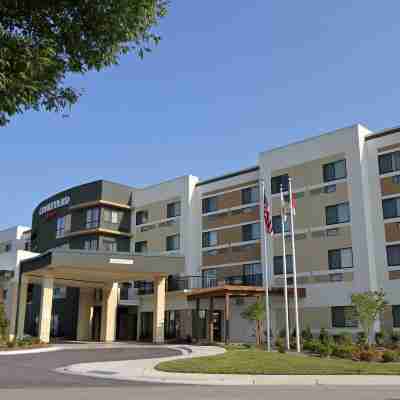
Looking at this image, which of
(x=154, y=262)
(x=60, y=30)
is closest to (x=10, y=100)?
(x=60, y=30)

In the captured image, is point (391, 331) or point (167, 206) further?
point (167, 206)

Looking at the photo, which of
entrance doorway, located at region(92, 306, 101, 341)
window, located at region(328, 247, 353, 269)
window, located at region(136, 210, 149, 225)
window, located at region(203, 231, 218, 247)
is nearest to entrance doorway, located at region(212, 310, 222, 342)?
window, located at region(203, 231, 218, 247)

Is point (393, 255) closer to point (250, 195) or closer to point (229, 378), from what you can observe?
point (250, 195)

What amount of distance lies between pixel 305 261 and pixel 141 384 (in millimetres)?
25983

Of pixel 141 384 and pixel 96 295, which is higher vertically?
pixel 96 295

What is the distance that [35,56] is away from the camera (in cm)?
919

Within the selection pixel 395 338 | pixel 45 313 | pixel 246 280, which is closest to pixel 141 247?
pixel 246 280

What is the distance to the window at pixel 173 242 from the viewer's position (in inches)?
2016

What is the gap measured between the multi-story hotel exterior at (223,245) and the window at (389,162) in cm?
8

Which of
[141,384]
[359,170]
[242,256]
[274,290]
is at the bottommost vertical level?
[141,384]

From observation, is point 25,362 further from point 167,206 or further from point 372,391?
point 167,206

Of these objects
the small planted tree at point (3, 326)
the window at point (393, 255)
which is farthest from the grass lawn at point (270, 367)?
the small planted tree at point (3, 326)

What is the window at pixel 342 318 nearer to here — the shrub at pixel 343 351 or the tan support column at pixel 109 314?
the shrub at pixel 343 351

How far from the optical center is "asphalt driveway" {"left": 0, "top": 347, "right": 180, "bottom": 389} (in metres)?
17.2
